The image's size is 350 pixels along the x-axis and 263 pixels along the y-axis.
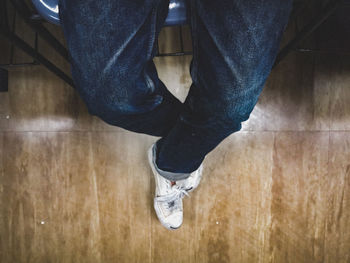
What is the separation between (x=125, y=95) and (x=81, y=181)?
672mm

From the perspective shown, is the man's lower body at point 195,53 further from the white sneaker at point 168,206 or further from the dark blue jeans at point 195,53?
the white sneaker at point 168,206

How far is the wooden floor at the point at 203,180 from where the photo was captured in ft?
3.09

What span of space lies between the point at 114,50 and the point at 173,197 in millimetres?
601

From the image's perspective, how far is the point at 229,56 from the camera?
1.35 feet

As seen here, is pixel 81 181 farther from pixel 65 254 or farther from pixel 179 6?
pixel 179 6

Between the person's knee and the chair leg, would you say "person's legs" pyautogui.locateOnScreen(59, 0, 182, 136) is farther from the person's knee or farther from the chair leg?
the chair leg

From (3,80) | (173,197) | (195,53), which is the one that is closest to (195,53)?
(195,53)

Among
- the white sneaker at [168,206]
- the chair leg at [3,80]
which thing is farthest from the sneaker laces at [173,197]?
the chair leg at [3,80]

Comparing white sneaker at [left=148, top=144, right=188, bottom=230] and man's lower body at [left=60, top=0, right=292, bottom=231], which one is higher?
man's lower body at [left=60, top=0, right=292, bottom=231]

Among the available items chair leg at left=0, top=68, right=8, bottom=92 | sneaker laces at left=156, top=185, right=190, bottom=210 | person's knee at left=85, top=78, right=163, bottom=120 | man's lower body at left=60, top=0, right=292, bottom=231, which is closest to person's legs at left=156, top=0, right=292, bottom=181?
man's lower body at left=60, top=0, right=292, bottom=231

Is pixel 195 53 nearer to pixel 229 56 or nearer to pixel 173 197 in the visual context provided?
pixel 229 56

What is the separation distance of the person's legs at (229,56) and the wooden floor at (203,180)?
45 centimetres

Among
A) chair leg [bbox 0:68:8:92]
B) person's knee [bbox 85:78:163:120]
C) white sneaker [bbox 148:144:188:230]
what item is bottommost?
white sneaker [bbox 148:144:188:230]

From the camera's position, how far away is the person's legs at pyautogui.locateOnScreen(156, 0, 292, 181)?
387mm
